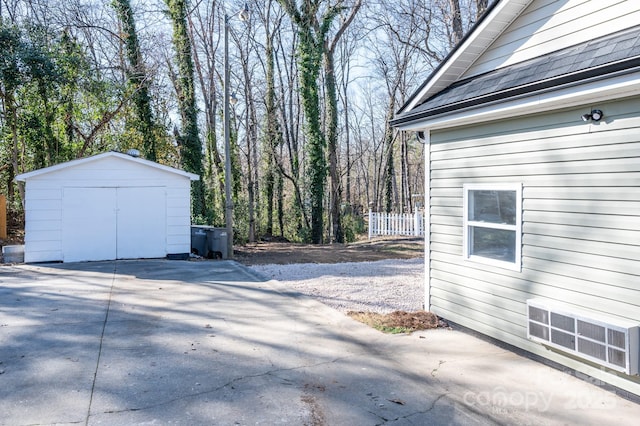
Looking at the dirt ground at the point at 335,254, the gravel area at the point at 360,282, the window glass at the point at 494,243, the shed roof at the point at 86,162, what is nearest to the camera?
the window glass at the point at 494,243

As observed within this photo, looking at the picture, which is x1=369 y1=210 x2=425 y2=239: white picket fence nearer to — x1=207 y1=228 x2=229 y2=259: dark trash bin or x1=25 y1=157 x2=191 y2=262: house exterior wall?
x1=207 y1=228 x2=229 y2=259: dark trash bin

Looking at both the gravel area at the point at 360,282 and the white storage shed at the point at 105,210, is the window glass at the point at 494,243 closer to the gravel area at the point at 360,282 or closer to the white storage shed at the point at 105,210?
the gravel area at the point at 360,282

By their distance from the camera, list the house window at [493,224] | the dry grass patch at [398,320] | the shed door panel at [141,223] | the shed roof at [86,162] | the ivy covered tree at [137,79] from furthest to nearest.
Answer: the ivy covered tree at [137,79], the shed door panel at [141,223], the shed roof at [86,162], the dry grass patch at [398,320], the house window at [493,224]

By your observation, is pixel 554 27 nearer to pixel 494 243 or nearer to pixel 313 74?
pixel 494 243

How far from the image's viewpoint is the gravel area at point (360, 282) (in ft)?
22.3

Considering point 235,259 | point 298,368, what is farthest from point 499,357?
point 235,259

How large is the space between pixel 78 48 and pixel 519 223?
17.1m

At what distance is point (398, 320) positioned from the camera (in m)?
5.74

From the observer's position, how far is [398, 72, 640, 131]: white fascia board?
11.2 ft

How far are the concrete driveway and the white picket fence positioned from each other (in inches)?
457

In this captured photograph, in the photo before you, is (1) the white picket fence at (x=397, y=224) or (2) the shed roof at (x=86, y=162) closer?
(2) the shed roof at (x=86, y=162)

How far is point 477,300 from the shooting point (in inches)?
201

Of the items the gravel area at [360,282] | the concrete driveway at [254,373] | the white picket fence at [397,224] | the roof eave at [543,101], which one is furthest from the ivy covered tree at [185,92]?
the roof eave at [543,101]

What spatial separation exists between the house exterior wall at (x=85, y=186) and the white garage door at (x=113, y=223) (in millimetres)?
136
